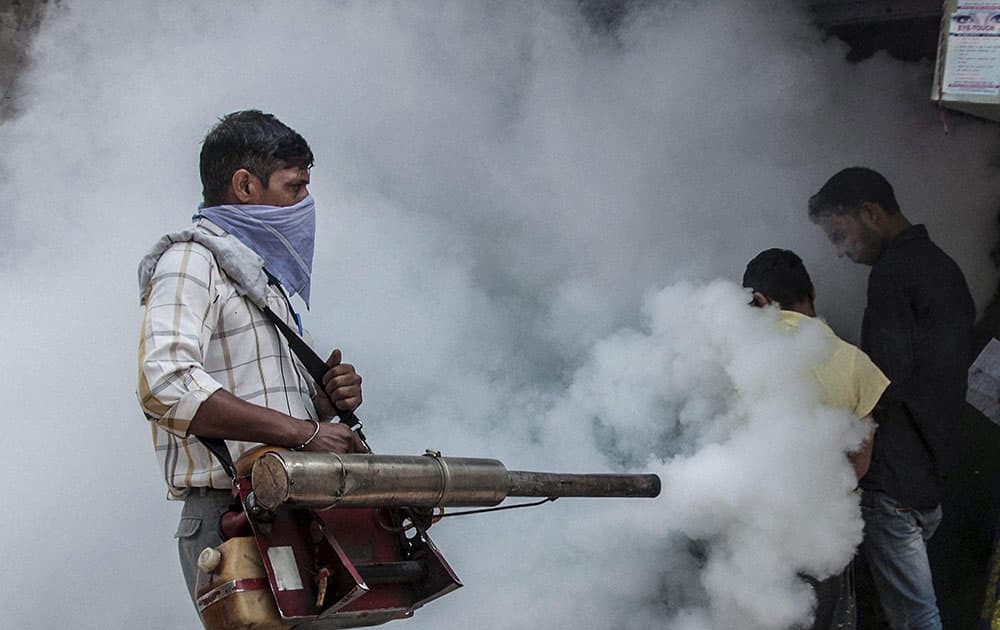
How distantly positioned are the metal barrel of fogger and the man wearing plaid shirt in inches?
6.2

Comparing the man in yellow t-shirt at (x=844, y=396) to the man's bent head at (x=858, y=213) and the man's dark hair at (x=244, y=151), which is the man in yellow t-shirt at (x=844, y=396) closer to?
the man's bent head at (x=858, y=213)

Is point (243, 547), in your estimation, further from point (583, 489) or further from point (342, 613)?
point (583, 489)

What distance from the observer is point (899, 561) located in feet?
12.6

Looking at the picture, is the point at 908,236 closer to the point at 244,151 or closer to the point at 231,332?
the point at 244,151

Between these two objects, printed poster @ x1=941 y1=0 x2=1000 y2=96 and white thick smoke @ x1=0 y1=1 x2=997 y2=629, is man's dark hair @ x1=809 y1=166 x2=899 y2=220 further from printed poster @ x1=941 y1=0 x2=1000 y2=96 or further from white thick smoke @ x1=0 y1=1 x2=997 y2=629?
printed poster @ x1=941 y1=0 x2=1000 y2=96

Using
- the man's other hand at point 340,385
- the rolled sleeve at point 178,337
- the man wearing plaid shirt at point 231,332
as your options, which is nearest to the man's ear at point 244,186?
the man wearing plaid shirt at point 231,332

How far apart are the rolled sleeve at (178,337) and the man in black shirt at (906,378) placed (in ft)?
7.75

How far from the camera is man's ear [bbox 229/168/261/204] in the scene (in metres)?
2.85

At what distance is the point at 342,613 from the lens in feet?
8.20

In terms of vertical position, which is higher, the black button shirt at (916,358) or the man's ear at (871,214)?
the man's ear at (871,214)

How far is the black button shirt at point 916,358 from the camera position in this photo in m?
3.91

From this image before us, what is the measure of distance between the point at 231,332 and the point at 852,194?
8.57 feet

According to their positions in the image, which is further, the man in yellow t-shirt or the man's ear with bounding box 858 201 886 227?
the man's ear with bounding box 858 201 886 227

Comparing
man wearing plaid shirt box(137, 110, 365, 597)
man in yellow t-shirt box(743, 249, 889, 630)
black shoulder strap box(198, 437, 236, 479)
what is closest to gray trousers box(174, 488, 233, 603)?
man wearing plaid shirt box(137, 110, 365, 597)
